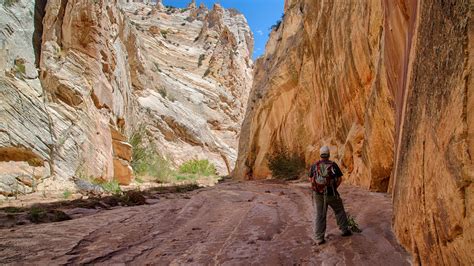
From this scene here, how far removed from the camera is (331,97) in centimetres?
1395

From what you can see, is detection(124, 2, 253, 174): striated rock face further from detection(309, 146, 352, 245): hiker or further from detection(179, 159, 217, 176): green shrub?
detection(309, 146, 352, 245): hiker

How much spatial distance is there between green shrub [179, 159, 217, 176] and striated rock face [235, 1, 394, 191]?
5937 mm

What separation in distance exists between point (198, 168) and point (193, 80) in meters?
18.8

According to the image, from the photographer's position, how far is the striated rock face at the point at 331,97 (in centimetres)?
874

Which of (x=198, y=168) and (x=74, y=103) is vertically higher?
Result: (x=74, y=103)

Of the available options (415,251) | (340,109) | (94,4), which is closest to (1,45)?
(94,4)

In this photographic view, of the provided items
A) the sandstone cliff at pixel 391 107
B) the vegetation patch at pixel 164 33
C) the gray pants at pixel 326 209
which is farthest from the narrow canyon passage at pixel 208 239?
the vegetation patch at pixel 164 33

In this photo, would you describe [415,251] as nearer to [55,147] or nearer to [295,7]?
[55,147]

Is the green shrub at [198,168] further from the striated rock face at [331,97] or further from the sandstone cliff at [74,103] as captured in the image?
the striated rock face at [331,97]

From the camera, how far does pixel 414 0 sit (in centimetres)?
488

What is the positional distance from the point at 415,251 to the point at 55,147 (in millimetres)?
12884

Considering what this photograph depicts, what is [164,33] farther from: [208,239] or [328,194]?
[328,194]

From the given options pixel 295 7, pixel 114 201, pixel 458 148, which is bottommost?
pixel 114 201

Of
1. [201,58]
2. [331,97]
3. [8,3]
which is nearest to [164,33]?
[201,58]
